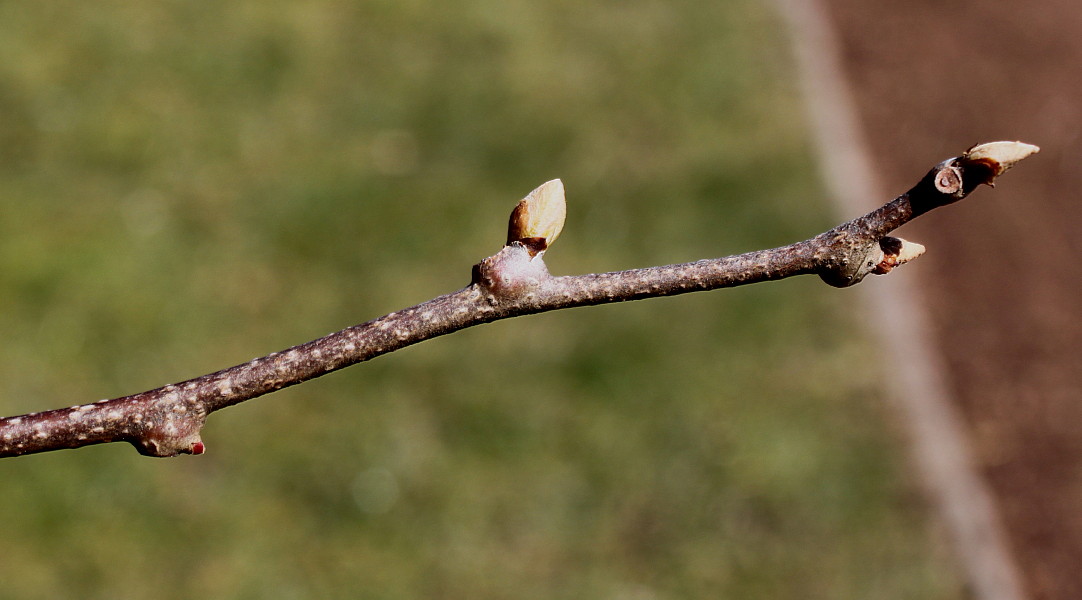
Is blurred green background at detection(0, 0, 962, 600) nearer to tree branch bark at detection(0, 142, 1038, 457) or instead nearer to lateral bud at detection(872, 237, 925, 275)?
tree branch bark at detection(0, 142, 1038, 457)

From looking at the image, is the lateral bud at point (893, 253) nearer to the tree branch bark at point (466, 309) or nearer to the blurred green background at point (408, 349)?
the tree branch bark at point (466, 309)

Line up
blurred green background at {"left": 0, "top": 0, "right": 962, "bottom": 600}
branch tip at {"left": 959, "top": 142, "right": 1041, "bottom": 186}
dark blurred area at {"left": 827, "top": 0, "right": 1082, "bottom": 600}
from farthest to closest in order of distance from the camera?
dark blurred area at {"left": 827, "top": 0, "right": 1082, "bottom": 600}, blurred green background at {"left": 0, "top": 0, "right": 962, "bottom": 600}, branch tip at {"left": 959, "top": 142, "right": 1041, "bottom": 186}

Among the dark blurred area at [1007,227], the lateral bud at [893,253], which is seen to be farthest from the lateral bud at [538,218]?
the dark blurred area at [1007,227]

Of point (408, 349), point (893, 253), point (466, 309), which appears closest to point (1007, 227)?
point (408, 349)

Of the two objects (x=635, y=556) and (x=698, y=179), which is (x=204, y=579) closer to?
(x=635, y=556)

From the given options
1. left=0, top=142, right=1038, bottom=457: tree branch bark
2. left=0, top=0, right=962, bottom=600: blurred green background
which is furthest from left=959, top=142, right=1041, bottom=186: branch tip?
left=0, top=0, right=962, bottom=600: blurred green background

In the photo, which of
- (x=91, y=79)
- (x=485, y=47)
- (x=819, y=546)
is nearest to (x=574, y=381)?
→ (x=819, y=546)
